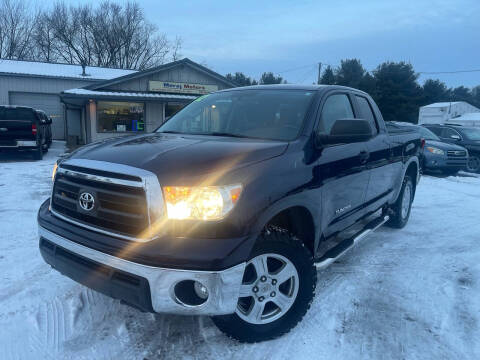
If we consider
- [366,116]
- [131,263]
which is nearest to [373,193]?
[366,116]

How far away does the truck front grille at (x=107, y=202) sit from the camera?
7.25 feet

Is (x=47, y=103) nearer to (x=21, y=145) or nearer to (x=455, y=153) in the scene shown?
(x=21, y=145)

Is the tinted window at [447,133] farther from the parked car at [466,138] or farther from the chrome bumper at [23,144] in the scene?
the chrome bumper at [23,144]

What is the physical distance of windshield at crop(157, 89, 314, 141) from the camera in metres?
3.15

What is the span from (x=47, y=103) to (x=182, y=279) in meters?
24.4

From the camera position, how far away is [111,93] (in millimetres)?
16938

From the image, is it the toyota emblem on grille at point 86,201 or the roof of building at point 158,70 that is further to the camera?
the roof of building at point 158,70

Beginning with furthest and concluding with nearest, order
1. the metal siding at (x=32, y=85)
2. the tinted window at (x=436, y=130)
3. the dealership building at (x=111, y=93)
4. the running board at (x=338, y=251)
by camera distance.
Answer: the metal siding at (x=32, y=85), the dealership building at (x=111, y=93), the tinted window at (x=436, y=130), the running board at (x=338, y=251)

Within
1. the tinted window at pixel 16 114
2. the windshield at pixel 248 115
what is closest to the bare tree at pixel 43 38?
the tinted window at pixel 16 114

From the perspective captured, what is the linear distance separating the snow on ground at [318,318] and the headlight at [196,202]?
1052mm

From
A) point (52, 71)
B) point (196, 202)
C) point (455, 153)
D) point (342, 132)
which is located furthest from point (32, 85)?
point (196, 202)

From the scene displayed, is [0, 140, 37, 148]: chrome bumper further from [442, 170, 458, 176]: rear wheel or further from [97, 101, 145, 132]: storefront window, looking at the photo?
[442, 170, 458, 176]: rear wheel

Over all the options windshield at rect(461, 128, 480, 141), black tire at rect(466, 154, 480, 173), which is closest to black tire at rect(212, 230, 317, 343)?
black tire at rect(466, 154, 480, 173)

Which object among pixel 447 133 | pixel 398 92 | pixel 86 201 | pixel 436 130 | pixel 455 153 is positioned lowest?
pixel 455 153
